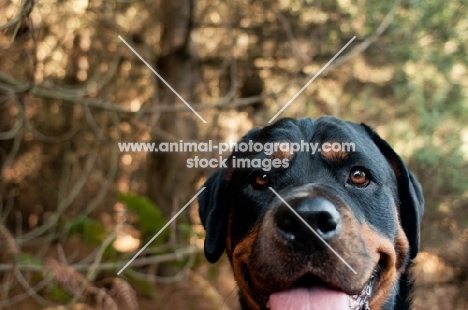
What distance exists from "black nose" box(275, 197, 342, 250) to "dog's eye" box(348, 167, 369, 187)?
0.54 m

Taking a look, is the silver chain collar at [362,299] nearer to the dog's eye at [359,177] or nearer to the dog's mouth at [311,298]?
the dog's mouth at [311,298]

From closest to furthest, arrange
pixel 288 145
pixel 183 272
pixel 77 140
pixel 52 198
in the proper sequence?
pixel 288 145 < pixel 183 272 < pixel 77 140 < pixel 52 198

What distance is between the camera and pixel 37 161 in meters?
9.71

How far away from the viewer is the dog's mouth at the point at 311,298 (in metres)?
2.45

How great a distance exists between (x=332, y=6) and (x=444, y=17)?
135 centimetres

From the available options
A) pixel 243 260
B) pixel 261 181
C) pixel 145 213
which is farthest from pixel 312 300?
pixel 145 213

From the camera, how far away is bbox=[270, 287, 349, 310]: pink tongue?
2.44 meters

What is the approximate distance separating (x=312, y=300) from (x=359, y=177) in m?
0.82

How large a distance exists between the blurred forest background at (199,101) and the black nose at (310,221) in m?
Answer: 2.22

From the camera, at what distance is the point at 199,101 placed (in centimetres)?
774

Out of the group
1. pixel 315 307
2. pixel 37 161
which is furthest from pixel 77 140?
pixel 315 307

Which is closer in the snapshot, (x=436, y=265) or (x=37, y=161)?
(x=436, y=265)

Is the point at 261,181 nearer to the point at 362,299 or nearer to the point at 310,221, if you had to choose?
the point at 310,221

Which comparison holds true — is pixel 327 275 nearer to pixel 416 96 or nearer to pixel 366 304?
pixel 366 304
